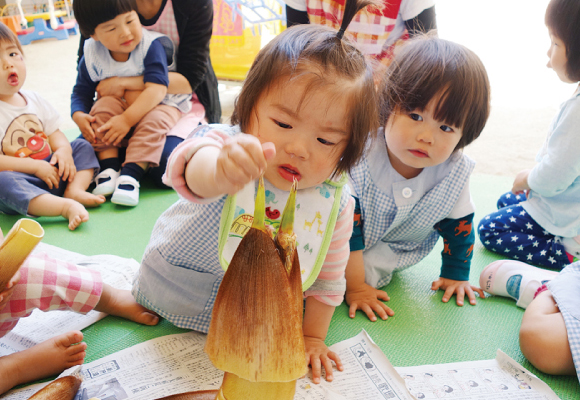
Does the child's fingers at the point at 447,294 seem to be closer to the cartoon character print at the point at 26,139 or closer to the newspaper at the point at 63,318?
the newspaper at the point at 63,318

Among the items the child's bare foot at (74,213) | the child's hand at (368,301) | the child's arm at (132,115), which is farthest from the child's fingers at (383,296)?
the child's arm at (132,115)

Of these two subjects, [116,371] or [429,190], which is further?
[429,190]

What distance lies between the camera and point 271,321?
41cm

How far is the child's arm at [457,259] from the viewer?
109 centimetres

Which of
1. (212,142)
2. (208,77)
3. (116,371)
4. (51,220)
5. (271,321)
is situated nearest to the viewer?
(271,321)

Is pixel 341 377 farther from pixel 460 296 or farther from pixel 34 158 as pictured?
pixel 34 158

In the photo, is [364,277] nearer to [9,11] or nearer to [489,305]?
[489,305]

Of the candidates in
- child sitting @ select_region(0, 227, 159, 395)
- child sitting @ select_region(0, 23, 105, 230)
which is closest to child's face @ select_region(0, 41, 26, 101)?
child sitting @ select_region(0, 23, 105, 230)

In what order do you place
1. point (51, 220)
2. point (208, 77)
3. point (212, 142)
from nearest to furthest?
point (212, 142), point (51, 220), point (208, 77)

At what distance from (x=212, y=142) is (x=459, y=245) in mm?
761

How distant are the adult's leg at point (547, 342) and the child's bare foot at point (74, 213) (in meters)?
1.14

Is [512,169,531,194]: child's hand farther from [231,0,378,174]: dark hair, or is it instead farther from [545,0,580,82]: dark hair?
[231,0,378,174]: dark hair

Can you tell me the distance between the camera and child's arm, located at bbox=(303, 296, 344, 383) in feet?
2.72

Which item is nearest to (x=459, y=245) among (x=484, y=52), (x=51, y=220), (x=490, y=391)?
(x=490, y=391)
